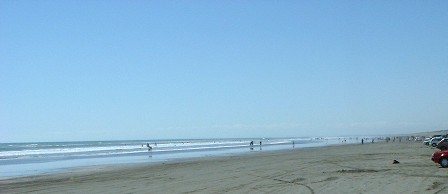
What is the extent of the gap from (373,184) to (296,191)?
9.91 ft

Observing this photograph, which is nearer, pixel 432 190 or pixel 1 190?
pixel 432 190

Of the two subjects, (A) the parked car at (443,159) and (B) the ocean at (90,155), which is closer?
Result: (A) the parked car at (443,159)

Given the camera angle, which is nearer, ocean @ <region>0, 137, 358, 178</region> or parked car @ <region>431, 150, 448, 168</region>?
parked car @ <region>431, 150, 448, 168</region>

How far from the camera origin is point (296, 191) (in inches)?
651

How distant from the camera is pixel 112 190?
64.9 ft

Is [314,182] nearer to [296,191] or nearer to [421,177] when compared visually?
[296,191]

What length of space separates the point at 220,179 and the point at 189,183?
187 centimetres

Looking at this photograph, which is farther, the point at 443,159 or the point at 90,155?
the point at 90,155

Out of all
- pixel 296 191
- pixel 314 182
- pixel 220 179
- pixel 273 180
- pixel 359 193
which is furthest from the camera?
pixel 220 179

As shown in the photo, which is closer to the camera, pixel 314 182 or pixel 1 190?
pixel 314 182

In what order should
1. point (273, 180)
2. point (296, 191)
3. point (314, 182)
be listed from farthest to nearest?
point (273, 180)
point (314, 182)
point (296, 191)

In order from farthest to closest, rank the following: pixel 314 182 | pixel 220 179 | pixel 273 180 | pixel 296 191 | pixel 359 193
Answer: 1. pixel 220 179
2. pixel 273 180
3. pixel 314 182
4. pixel 296 191
5. pixel 359 193

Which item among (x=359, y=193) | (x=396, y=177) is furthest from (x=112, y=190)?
(x=396, y=177)

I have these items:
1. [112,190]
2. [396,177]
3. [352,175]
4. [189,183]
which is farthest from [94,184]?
[396,177]
